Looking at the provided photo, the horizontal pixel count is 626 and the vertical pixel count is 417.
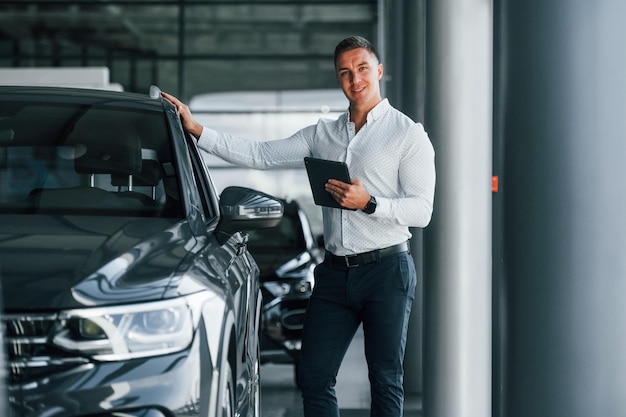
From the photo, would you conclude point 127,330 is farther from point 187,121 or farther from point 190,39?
point 190,39

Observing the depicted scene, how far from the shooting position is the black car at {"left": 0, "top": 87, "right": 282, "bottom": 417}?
3326mm

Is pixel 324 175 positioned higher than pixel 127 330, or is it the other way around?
pixel 324 175

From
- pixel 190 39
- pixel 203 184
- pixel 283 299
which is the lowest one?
pixel 283 299

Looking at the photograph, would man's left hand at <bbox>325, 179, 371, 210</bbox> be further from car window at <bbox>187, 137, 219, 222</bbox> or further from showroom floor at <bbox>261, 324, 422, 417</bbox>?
showroom floor at <bbox>261, 324, 422, 417</bbox>

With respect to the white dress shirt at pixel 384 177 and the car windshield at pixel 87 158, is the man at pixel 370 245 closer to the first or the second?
the white dress shirt at pixel 384 177

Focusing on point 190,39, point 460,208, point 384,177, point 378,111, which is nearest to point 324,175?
point 384,177

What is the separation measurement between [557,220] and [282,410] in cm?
380

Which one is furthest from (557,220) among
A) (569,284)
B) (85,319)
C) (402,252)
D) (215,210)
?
(85,319)

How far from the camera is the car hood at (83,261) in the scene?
339cm

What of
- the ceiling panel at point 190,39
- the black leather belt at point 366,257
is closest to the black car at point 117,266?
the black leather belt at point 366,257

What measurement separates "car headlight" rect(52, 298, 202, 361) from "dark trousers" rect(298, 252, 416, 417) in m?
1.63

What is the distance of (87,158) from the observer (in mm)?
4875

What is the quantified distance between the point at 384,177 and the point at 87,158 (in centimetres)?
129

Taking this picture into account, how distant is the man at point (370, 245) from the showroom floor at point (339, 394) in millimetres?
3153
